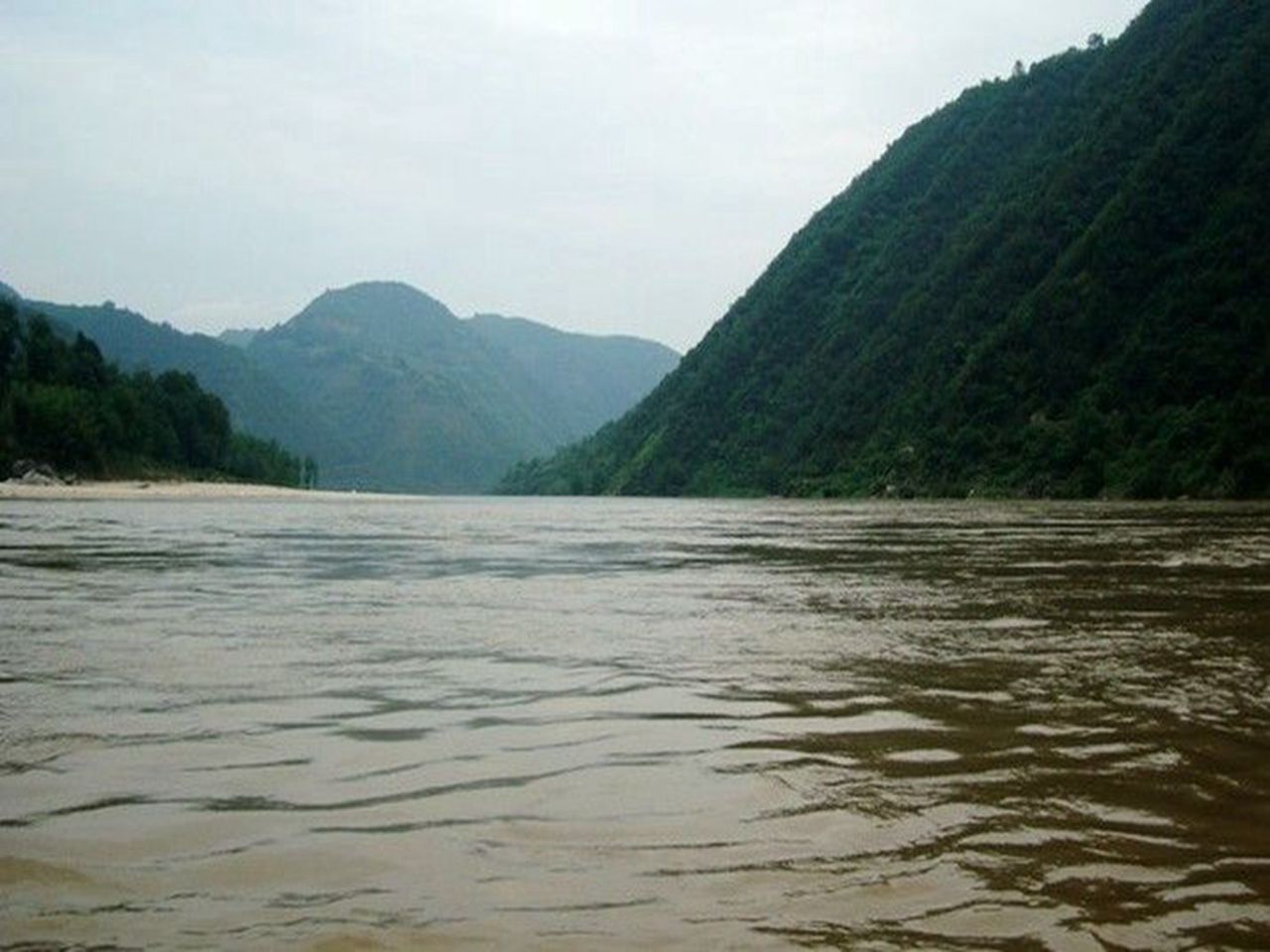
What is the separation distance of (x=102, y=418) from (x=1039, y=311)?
8837cm

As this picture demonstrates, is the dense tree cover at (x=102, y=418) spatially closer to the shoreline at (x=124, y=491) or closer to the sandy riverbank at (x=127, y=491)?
the shoreline at (x=124, y=491)

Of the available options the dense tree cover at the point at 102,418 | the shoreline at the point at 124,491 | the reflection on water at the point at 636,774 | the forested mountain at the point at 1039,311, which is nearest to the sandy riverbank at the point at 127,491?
the shoreline at the point at 124,491

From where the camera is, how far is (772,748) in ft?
20.6

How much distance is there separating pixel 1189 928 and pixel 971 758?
7.78 feet

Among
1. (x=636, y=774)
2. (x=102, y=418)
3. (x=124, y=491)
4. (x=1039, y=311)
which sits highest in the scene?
(x=1039, y=311)

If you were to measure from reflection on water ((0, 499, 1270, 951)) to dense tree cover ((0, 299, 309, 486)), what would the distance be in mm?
83465

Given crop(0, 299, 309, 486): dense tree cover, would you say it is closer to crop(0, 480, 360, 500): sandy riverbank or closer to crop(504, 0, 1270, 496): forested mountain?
crop(0, 480, 360, 500): sandy riverbank

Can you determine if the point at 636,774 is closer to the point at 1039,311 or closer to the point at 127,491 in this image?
the point at 127,491

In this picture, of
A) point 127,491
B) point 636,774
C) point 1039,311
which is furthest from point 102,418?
point 636,774

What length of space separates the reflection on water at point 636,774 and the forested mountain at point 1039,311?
2830 inches

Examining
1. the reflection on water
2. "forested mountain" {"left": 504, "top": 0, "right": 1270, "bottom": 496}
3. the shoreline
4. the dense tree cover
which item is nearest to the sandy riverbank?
the shoreline

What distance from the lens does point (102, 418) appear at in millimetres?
95688

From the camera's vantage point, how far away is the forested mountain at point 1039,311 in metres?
91.6

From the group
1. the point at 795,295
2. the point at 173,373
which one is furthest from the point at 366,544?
the point at 795,295
